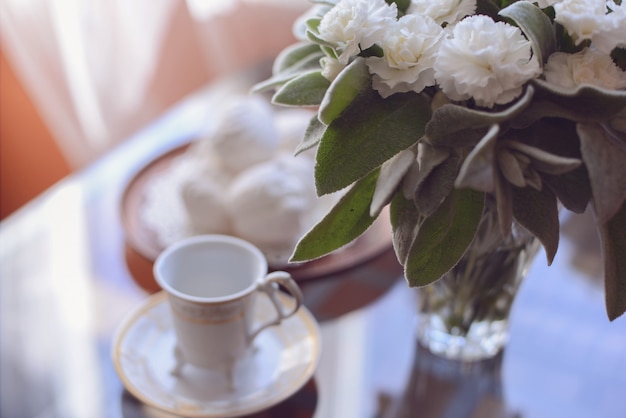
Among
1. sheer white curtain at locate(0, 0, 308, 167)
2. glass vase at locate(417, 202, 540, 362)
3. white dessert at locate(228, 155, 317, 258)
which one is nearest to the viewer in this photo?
glass vase at locate(417, 202, 540, 362)

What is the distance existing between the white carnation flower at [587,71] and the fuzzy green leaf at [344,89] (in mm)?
115

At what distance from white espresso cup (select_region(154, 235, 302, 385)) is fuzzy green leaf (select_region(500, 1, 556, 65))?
274mm

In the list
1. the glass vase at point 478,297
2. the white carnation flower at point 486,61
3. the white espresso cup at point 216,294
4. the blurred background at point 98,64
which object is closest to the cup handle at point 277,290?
the white espresso cup at point 216,294

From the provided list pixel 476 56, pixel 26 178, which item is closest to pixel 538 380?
pixel 476 56

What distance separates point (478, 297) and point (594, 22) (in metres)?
0.27

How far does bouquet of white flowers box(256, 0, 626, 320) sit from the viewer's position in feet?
1.46

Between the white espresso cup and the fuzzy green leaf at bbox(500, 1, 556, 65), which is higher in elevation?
the fuzzy green leaf at bbox(500, 1, 556, 65)

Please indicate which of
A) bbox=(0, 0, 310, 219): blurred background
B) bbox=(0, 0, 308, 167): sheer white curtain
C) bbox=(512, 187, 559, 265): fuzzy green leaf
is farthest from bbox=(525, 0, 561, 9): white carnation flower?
bbox=(0, 0, 308, 167): sheer white curtain

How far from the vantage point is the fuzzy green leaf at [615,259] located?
48cm

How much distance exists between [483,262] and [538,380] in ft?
0.50

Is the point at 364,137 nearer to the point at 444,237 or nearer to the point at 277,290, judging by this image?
the point at 444,237

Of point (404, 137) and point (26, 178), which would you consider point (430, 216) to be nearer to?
point (404, 137)

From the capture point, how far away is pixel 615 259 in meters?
0.48

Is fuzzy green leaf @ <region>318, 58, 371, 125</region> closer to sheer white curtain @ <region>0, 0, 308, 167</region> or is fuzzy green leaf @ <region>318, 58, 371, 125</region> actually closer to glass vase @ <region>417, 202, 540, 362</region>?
glass vase @ <region>417, 202, 540, 362</region>
